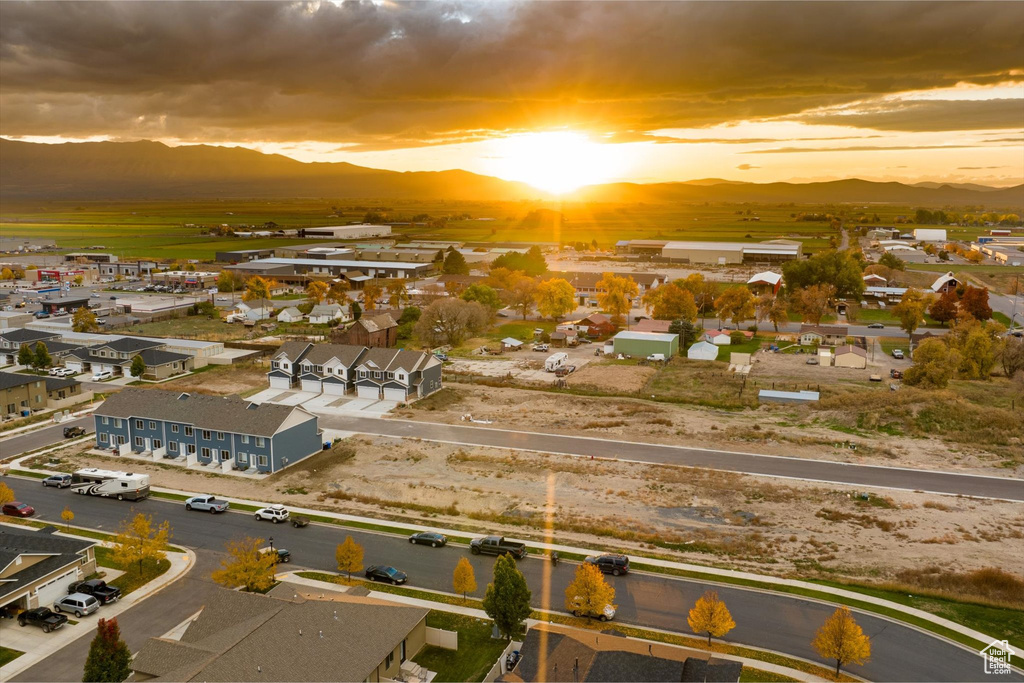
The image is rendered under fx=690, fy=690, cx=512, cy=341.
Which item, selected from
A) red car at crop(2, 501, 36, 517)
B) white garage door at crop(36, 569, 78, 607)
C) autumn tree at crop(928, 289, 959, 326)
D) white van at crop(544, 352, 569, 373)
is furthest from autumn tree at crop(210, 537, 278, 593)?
autumn tree at crop(928, 289, 959, 326)

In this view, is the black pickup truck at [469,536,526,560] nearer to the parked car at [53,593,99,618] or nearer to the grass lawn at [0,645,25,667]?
the parked car at [53,593,99,618]

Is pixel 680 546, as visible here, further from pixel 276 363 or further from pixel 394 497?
pixel 276 363

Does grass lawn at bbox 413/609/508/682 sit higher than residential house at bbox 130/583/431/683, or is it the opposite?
residential house at bbox 130/583/431/683

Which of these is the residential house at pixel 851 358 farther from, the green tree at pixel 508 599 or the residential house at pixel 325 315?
the residential house at pixel 325 315

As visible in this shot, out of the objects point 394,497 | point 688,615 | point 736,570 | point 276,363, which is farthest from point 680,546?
point 276,363

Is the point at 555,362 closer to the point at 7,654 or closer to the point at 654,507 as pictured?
the point at 654,507
